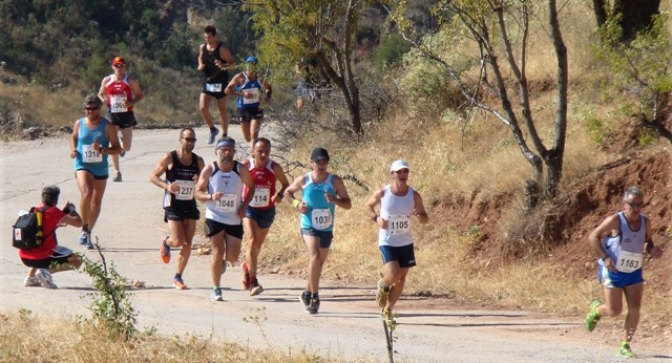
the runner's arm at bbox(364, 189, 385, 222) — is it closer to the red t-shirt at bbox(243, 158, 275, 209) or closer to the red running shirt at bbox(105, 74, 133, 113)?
the red t-shirt at bbox(243, 158, 275, 209)

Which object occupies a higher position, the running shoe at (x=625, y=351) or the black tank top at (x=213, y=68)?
the black tank top at (x=213, y=68)

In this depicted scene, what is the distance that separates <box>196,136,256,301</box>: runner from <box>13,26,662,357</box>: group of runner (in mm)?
11

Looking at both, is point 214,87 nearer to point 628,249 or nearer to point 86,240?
point 86,240

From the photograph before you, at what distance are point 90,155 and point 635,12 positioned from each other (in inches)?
315

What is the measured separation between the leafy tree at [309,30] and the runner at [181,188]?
560 centimetres

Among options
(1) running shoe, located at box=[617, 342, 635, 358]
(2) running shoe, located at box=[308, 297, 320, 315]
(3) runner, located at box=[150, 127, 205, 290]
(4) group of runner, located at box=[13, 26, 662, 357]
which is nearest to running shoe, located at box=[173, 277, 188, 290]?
(4) group of runner, located at box=[13, 26, 662, 357]

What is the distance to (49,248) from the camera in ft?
42.9

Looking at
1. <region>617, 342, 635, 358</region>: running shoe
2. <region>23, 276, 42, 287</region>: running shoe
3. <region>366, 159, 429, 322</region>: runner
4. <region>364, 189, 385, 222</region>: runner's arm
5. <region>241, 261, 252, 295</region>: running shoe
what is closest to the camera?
<region>617, 342, 635, 358</region>: running shoe

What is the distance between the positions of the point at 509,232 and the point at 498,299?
1238 millimetres

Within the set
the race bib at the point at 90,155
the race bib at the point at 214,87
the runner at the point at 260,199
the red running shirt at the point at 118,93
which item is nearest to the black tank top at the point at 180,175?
the runner at the point at 260,199

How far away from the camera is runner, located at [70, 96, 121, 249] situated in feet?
48.7

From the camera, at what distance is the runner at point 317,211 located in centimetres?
1213

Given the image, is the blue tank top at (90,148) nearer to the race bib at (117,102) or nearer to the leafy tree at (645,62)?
the race bib at (117,102)

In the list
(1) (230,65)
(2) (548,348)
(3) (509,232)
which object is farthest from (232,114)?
(2) (548,348)
